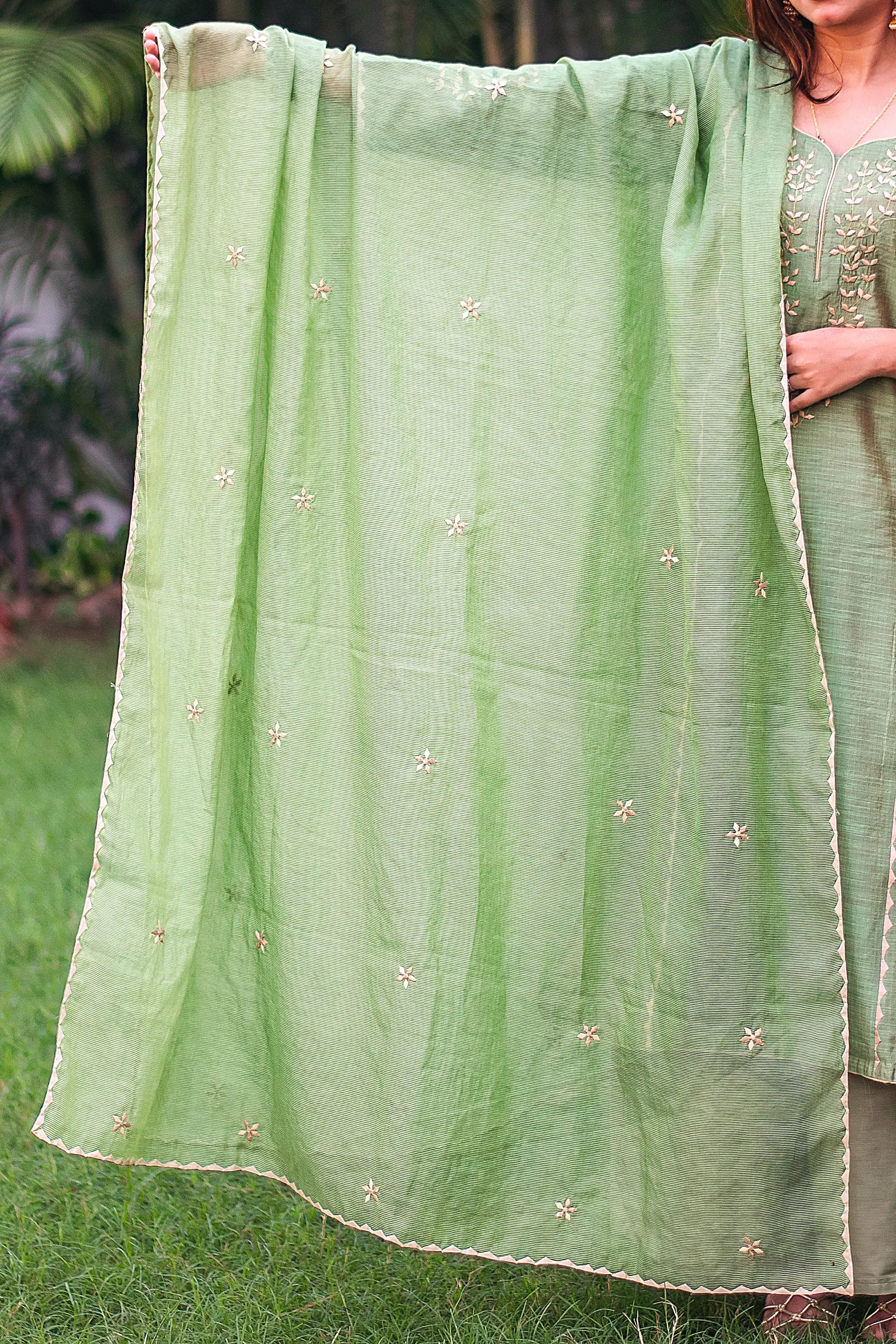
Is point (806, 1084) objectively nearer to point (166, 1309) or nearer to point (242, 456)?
point (166, 1309)

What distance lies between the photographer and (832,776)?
60.7 inches

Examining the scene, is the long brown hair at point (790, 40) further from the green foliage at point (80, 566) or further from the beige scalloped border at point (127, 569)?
the green foliage at point (80, 566)

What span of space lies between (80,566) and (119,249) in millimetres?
1536

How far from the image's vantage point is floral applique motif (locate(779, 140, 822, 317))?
4.91ft

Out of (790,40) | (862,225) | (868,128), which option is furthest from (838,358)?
(790,40)

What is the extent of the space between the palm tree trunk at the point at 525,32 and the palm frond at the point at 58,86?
1195mm

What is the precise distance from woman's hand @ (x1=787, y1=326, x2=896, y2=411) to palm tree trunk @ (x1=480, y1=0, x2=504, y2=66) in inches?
132

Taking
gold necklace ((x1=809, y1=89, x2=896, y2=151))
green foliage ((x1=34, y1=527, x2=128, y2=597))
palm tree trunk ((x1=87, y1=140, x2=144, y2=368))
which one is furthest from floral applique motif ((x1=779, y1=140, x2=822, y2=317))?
green foliage ((x1=34, y1=527, x2=128, y2=597))

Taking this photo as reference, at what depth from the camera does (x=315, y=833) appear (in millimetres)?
1702

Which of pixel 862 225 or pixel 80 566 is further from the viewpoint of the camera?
pixel 80 566

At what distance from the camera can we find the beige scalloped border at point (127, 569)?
1.66 m


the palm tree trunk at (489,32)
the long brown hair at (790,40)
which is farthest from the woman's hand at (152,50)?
the palm tree trunk at (489,32)

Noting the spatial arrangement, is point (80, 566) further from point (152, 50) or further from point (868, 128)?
point (868, 128)

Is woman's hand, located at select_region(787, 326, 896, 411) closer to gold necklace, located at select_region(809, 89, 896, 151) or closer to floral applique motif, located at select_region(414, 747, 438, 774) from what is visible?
gold necklace, located at select_region(809, 89, 896, 151)
